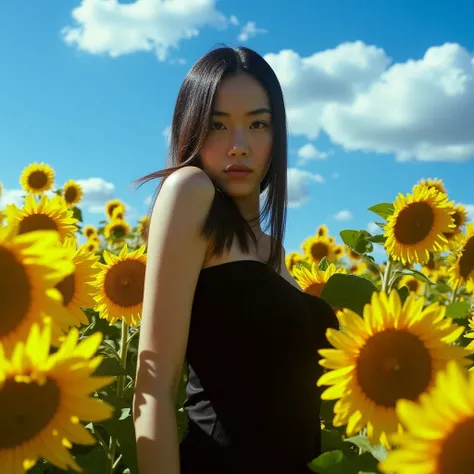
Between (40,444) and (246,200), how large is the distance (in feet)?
5.87

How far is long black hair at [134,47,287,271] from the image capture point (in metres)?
2.57

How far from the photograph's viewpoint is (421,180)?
17.3 ft

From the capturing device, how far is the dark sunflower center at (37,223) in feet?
12.5

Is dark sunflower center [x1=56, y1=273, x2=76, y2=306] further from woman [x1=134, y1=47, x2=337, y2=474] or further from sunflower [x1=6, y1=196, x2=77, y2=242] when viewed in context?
sunflower [x1=6, y1=196, x2=77, y2=242]

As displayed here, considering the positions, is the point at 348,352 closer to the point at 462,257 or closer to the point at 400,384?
the point at 400,384

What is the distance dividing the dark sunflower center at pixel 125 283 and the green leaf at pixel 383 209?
1.25m

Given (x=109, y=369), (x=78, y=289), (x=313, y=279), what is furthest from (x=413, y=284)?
(x=109, y=369)

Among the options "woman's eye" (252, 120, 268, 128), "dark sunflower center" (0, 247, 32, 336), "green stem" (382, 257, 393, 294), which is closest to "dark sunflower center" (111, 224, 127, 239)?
"green stem" (382, 257, 393, 294)

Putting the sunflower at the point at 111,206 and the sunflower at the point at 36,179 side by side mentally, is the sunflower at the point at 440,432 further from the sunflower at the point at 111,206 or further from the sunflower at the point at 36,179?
the sunflower at the point at 111,206

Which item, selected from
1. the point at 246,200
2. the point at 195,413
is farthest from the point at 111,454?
the point at 246,200

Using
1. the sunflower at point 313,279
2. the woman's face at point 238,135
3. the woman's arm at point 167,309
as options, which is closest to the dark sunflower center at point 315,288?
the sunflower at point 313,279

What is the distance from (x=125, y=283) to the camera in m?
3.61

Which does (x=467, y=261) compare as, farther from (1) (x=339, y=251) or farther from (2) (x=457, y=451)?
(1) (x=339, y=251)

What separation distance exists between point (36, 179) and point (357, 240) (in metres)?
5.90
